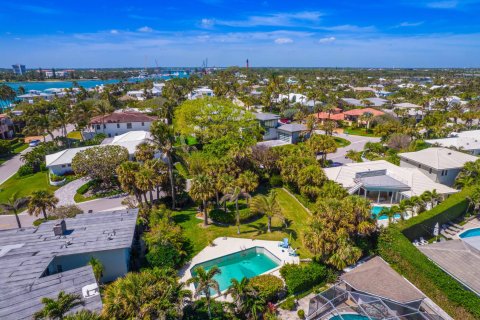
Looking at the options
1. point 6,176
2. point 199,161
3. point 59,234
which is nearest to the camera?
point 59,234

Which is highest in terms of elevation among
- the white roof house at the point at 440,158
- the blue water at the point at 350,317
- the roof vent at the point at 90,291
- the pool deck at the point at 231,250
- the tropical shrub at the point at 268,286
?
the white roof house at the point at 440,158

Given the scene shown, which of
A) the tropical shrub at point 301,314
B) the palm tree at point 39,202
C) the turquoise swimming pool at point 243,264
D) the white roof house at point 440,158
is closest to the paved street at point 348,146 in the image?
the white roof house at point 440,158

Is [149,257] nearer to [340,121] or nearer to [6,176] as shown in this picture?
[6,176]

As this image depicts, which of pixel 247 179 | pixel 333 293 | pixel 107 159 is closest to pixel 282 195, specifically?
pixel 247 179

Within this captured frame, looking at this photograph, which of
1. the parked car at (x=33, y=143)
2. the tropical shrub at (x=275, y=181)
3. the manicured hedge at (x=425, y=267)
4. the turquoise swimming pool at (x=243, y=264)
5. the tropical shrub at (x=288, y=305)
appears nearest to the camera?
the manicured hedge at (x=425, y=267)

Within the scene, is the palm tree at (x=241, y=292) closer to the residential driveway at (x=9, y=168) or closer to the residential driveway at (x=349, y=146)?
the residential driveway at (x=349, y=146)
